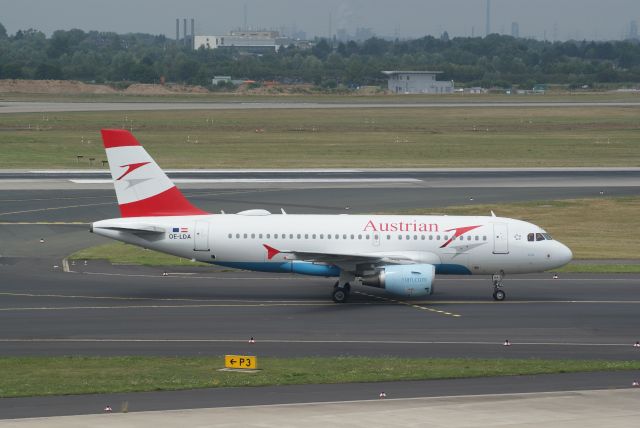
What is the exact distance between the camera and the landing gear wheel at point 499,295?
151ft

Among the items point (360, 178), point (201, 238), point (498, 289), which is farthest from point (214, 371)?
point (360, 178)

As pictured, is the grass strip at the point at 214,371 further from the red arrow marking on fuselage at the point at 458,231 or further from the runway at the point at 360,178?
the runway at the point at 360,178

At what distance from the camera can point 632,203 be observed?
2963 inches

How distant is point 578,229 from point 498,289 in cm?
2110

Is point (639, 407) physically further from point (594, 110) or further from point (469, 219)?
point (594, 110)

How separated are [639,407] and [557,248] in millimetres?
18059

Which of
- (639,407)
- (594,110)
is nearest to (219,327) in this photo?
(639,407)

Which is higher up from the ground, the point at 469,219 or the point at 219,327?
the point at 469,219

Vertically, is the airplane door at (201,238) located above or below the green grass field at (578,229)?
above

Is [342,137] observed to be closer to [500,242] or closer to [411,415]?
[500,242]

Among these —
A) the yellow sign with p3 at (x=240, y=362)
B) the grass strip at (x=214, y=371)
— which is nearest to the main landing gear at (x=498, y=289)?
the grass strip at (x=214, y=371)

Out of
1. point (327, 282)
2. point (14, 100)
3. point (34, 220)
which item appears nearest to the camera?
point (327, 282)

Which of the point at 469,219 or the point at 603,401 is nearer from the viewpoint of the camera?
the point at 603,401

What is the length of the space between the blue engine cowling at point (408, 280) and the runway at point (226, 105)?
12477 centimetres
